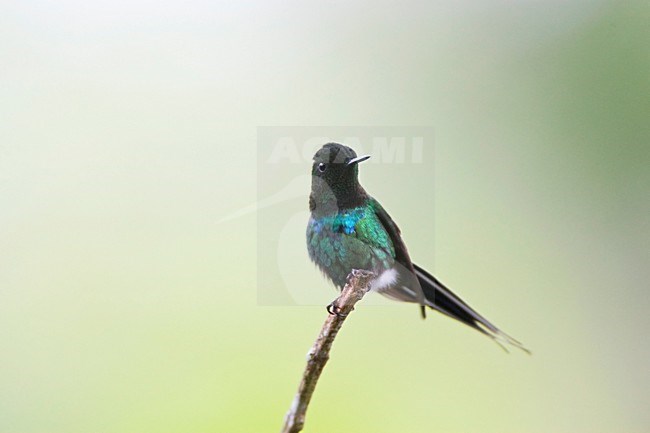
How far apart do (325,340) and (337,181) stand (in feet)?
1.00

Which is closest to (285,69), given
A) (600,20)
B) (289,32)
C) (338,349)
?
(289,32)

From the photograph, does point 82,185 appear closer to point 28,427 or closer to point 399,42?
point 28,427

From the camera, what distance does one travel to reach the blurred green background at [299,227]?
1.44m

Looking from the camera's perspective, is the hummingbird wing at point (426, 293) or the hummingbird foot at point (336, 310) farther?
the hummingbird wing at point (426, 293)

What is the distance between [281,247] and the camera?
136cm

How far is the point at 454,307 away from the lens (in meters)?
1.46

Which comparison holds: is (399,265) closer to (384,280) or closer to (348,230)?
(384,280)

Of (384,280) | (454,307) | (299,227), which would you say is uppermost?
(299,227)

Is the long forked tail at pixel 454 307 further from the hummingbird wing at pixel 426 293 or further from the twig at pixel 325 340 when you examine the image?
the twig at pixel 325 340

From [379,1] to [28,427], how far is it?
4.95 feet

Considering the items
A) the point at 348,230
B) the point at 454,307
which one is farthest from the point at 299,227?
the point at 454,307

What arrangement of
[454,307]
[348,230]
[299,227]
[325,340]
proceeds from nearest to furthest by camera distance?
[325,340] < [348,230] < [299,227] < [454,307]

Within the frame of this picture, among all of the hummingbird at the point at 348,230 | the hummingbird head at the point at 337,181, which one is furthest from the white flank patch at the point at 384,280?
the hummingbird head at the point at 337,181

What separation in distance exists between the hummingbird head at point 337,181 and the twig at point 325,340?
0.45 feet
